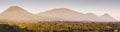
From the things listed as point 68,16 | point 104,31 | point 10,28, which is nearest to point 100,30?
point 104,31

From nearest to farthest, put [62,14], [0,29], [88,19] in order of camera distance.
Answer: [0,29] → [88,19] → [62,14]

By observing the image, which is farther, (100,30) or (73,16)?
(73,16)

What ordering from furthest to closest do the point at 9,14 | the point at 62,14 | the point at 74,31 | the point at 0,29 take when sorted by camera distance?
the point at 62,14 → the point at 9,14 → the point at 74,31 → the point at 0,29

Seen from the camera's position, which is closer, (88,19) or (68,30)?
(68,30)

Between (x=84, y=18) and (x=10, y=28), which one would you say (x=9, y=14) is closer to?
(x=84, y=18)

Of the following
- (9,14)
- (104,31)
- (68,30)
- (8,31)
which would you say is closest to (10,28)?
(8,31)

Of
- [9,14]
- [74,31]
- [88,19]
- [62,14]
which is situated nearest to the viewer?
[74,31]

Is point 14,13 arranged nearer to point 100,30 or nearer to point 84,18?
point 84,18

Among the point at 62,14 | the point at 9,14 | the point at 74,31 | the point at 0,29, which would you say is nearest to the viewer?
the point at 0,29
